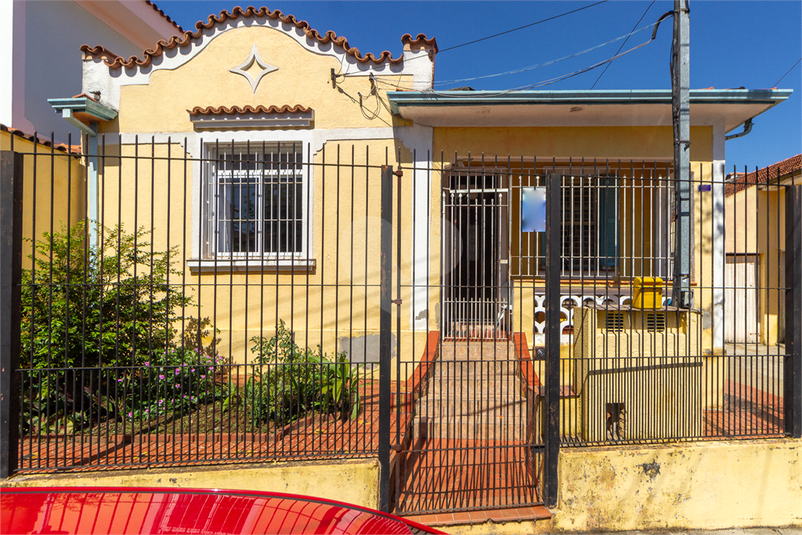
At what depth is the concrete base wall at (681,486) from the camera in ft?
12.1

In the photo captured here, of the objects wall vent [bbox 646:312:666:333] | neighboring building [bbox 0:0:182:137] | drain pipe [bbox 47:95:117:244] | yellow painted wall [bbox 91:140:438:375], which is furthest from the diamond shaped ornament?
wall vent [bbox 646:312:666:333]

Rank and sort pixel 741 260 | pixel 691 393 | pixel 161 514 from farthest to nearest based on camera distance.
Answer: pixel 741 260, pixel 691 393, pixel 161 514

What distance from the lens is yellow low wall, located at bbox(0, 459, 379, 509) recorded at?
3436 mm

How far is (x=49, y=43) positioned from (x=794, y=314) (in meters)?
11.5

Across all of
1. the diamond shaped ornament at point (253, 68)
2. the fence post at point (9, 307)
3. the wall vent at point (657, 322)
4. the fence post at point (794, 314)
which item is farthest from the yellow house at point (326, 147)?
the fence post at point (9, 307)

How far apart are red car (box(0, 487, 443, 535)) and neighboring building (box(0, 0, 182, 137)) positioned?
7.79 m

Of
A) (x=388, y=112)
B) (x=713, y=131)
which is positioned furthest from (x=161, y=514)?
(x=713, y=131)

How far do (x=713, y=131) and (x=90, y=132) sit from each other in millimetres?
8876

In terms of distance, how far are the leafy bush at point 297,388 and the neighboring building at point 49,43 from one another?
6331 millimetres

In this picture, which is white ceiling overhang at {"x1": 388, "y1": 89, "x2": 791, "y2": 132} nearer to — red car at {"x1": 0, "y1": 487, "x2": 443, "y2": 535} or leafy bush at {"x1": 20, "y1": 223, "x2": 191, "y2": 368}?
leafy bush at {"x1": 20, "y1": 223, "x2": 191, "y2": 368}

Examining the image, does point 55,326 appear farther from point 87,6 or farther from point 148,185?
point 87,6

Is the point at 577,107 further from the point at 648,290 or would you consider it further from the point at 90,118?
the point at 90,118

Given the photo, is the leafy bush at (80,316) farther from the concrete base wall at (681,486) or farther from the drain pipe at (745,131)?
the drain pipe at (745,131)

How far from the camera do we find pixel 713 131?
6.68 metres
